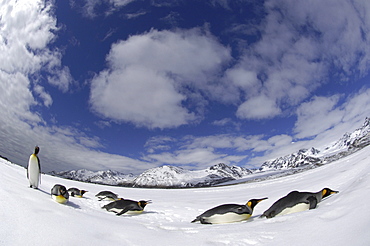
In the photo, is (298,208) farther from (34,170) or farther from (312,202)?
(34,170)

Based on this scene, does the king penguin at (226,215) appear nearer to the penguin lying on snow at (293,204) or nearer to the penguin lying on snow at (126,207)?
the penguin lying on snow at (293,204)

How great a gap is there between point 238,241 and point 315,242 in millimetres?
786

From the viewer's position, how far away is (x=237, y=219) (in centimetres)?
387

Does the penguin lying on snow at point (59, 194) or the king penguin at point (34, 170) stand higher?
the king penguin at point (34, 170)

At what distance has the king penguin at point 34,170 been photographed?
211 inches

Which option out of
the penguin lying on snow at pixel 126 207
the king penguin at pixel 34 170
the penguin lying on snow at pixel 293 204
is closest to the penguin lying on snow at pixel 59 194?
the king penguin at pixel 34 170

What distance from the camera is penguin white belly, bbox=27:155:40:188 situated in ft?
17.6

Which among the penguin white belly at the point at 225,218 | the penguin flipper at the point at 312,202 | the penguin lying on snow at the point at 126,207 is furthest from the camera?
the penguin lying on snow at the point at 126,207

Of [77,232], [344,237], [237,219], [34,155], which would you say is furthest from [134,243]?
[34,155]

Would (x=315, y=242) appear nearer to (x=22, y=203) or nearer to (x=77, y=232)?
(x=77, y=232)

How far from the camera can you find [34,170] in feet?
18.1

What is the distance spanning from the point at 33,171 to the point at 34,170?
36 mm

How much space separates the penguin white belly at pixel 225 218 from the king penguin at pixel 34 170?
5.02 meters

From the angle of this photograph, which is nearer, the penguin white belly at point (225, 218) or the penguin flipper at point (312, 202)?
the penguin flipper at point (312, 202)
